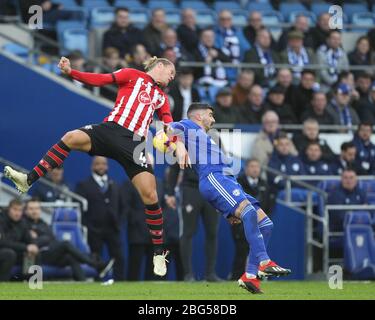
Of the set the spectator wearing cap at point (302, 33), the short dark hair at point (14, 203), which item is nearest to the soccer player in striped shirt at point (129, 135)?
the short dark hair at point (14, 203)

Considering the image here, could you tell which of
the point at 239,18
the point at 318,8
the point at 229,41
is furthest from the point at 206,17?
the point at 318,8

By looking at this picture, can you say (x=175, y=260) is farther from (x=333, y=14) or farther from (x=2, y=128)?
(x=333, y=14)

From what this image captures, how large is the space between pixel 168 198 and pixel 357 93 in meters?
6.08

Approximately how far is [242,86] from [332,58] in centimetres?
283

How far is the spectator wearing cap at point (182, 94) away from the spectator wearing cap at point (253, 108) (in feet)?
3.07

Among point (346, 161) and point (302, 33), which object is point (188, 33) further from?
point (346, 161)

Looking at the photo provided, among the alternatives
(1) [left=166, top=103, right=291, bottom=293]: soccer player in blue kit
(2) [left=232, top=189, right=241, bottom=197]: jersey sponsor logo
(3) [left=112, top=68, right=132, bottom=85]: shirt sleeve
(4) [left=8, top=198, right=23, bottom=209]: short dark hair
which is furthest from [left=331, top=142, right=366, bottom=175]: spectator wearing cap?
(2) [left=232, top=189, right=241, bottom=197]: jersey sponsor logo

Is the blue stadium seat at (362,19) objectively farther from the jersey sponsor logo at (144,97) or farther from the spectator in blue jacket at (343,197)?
the jersey sponsor logo at (144,97)

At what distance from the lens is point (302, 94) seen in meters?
22.0

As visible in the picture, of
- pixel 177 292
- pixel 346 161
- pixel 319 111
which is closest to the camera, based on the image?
pixel 177 292

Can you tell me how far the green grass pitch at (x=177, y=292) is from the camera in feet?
43.0
